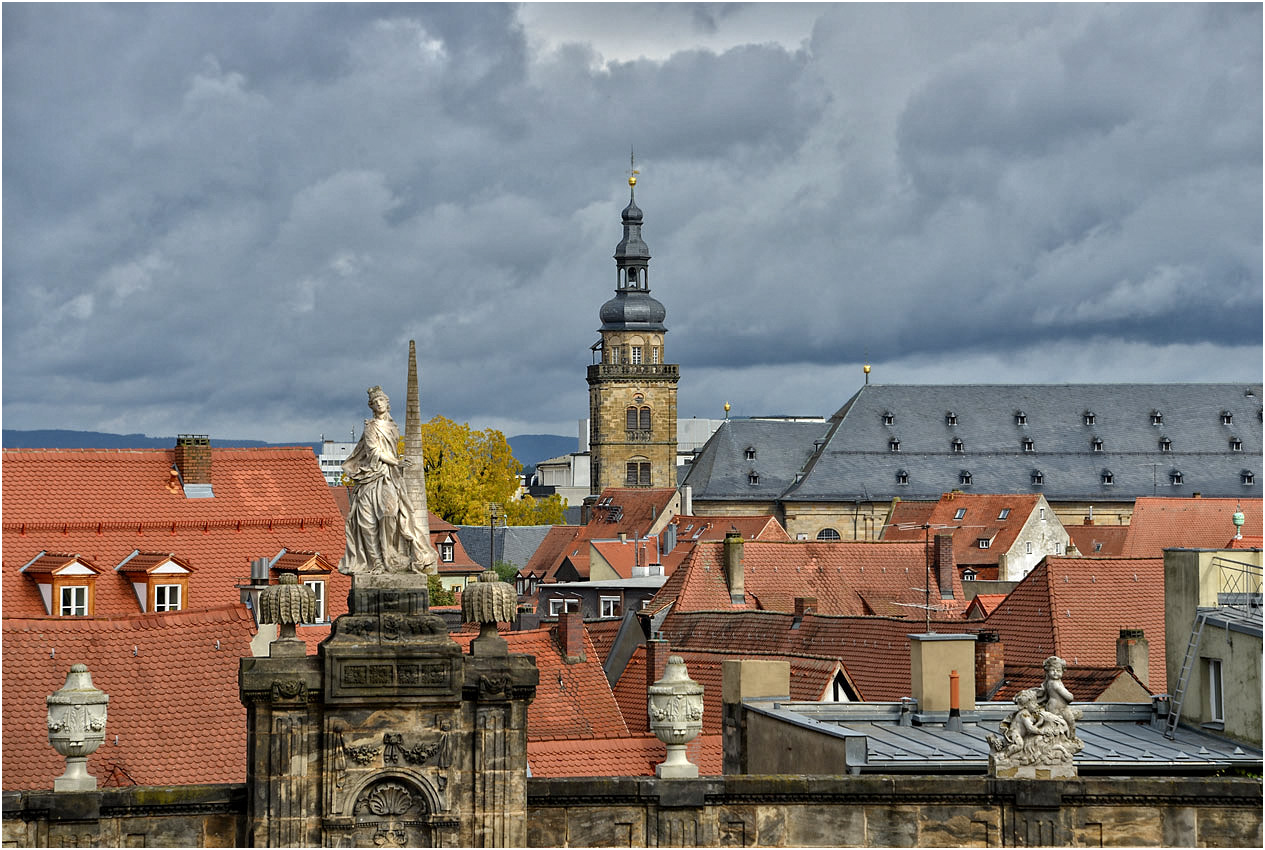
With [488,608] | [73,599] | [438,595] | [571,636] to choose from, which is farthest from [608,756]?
[438,595]

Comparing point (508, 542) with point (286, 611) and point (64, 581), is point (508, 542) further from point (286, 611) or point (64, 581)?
point (286, 611)

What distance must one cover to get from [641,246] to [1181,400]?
42.8 m

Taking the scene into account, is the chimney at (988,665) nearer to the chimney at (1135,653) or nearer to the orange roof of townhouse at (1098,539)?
the chimney at (1135,653)

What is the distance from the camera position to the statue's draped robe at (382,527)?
15352 millimetres

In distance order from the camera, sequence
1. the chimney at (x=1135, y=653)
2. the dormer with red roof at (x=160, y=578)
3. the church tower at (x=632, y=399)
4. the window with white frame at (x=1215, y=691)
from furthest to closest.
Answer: the church tower at (x=632, y=399), the chimney at (x=1135, y=653), the dormer with red roof at (x=160, y=578), the window with white frame at (x=1215, y=691)

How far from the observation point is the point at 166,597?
105ft

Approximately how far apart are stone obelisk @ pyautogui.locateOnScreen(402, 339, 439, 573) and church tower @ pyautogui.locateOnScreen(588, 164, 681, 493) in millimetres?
131985

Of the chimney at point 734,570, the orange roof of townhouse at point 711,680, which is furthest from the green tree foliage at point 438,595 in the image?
the orange roof of townhouse at point 711,680

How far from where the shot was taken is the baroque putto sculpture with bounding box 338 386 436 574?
1535 cm

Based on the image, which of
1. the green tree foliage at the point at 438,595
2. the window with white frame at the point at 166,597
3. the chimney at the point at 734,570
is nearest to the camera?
the window with white frame at the point at 166,597

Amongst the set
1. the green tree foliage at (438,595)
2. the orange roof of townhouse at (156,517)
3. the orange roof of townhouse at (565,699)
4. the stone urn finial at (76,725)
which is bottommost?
the orange roof of townhouse at (565,699)

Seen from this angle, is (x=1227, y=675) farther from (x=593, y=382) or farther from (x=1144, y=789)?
(x=593, y=382)

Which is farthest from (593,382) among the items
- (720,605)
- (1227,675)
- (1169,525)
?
(1227,675)

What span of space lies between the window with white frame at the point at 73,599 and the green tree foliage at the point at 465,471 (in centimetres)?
6201
